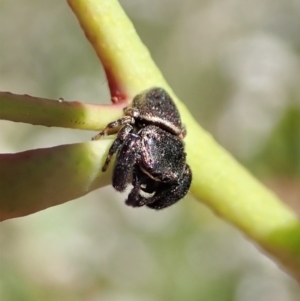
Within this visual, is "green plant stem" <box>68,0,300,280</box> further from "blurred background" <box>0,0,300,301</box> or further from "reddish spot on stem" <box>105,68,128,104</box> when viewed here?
"blurred background" <box>0,0,300,301</box>

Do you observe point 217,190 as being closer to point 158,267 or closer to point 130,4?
point 158,267

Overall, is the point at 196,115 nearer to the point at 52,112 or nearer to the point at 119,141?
the point at 119,141

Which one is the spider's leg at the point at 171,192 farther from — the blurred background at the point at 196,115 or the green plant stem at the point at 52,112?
the blurred background at the point at 196,115

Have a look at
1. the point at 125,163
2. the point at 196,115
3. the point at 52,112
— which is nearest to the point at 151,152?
the point at 125,163

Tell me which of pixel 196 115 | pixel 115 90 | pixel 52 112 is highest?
pixel 196 115

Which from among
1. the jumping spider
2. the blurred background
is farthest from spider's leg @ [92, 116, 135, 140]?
the blurred background

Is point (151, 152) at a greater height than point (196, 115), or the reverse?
point (196, 115)

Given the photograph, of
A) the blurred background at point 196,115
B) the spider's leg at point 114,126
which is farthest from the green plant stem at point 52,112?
the blurred background at point 196,115
